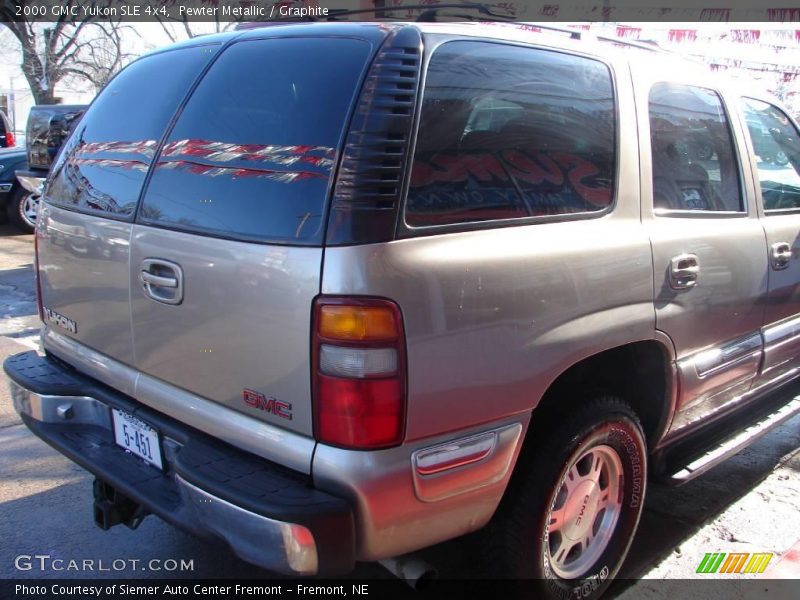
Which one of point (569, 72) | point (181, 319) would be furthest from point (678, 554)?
point (181, 319)

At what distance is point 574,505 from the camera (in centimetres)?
252

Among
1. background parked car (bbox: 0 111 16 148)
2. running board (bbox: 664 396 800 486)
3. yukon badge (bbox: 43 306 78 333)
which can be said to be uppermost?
yukon badge (bbox: 43 306 78 333)

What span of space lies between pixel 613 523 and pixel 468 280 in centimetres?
134

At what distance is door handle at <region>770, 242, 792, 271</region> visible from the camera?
10.9 feet

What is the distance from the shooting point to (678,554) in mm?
3102

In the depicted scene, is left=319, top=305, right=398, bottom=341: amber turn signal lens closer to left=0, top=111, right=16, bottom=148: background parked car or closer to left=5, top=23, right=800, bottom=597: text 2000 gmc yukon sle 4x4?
left=5, top=23, right=800, bottom=597: text 2000 gmc yukon sle 4x4

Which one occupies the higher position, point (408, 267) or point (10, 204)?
point (408, 267)

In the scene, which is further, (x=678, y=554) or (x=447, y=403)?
(x=678, y=554)

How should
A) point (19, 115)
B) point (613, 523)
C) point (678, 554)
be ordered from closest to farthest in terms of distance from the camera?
point (613, 523) < point (678, 554) < point (19, 115)

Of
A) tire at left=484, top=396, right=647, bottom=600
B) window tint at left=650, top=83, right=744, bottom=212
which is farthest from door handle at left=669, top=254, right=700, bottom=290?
tire at left=484, top=396, right=647, bottom=600

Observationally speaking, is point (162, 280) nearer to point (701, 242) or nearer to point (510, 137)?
point (510, 137)

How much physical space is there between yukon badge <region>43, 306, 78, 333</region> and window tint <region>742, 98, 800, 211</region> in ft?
10.3

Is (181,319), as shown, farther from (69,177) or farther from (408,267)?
(69,177)

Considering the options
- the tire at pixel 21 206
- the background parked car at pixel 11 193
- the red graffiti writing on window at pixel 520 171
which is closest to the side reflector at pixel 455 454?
the red graffiti writing on window at pixel 520 171
